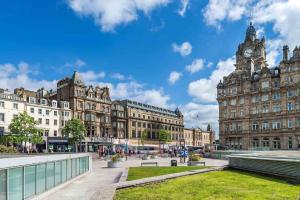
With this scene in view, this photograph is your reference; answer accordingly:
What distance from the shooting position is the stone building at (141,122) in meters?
106

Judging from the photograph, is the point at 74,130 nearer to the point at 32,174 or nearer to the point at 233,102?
the point at 233,102

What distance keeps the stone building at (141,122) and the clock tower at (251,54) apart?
38.4m

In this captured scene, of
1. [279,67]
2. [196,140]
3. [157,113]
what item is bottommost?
[196,140]

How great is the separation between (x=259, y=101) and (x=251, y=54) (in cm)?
1734

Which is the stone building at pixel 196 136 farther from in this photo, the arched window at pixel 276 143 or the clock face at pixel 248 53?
the arched window at pixel 276 143

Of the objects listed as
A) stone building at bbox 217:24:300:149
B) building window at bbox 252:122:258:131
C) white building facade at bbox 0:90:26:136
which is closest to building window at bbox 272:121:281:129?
stone building at bbox 217:24:300:149

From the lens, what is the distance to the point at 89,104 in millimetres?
90188

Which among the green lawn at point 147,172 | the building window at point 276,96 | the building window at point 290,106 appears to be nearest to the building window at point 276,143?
the building window at point 290,106

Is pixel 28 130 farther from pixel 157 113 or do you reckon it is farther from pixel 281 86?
pixel 157 113

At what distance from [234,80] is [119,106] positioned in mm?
38724

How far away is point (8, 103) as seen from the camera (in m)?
69.2

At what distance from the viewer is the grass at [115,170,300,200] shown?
1631 cm

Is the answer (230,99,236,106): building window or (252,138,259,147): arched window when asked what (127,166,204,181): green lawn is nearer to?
(252,138,259,147): arched window

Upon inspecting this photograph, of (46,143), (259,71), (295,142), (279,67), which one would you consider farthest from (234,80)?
(46,143)
